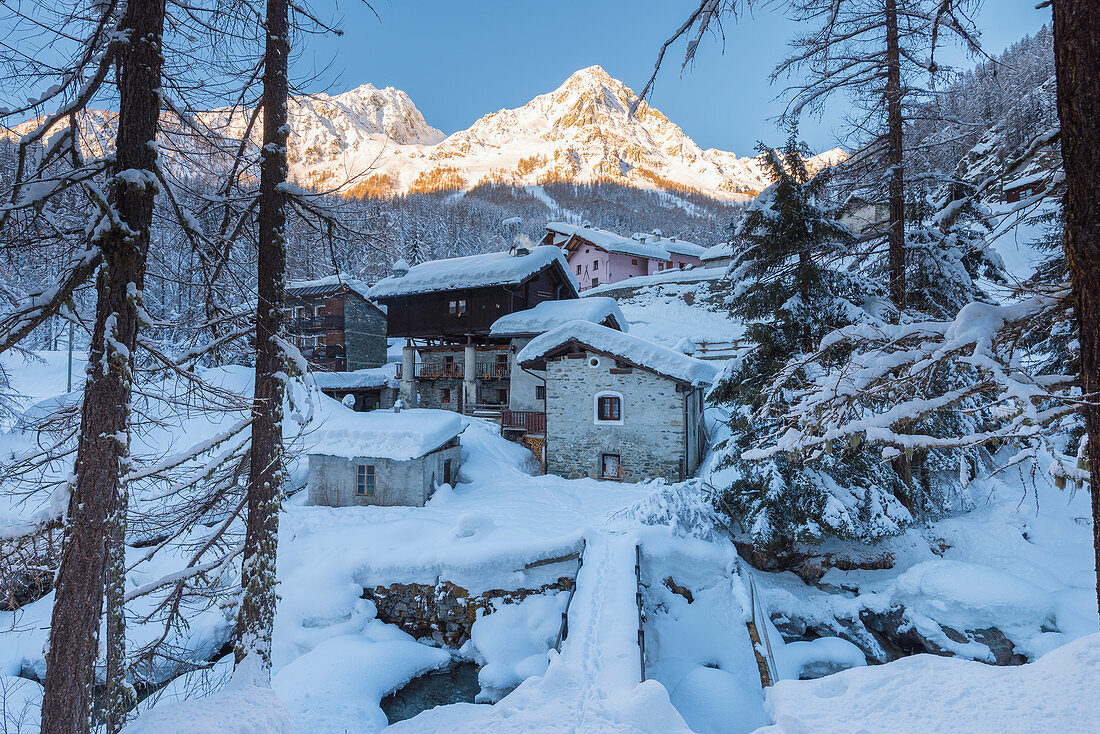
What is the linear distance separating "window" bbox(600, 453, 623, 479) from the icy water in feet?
28.9

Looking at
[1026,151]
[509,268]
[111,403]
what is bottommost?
[111,403]

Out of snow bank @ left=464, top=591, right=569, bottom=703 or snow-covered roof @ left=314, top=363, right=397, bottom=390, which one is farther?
snow-covered roof @ left=314, top=363, right=397, bottom=390

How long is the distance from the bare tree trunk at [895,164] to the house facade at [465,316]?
17584mm

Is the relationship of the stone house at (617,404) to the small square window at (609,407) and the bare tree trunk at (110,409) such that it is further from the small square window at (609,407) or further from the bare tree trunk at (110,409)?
the bare tree trunk at (110,409)

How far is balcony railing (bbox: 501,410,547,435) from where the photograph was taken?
20459 millimetres

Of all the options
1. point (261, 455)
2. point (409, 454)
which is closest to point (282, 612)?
point (409, 454)

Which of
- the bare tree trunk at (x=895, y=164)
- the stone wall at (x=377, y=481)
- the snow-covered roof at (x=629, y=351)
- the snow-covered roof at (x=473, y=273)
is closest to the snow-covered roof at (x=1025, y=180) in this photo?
the bare tree trunk at (x=895, y=164)

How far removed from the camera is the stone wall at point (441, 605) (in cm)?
1145

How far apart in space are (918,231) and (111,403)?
12.5 m

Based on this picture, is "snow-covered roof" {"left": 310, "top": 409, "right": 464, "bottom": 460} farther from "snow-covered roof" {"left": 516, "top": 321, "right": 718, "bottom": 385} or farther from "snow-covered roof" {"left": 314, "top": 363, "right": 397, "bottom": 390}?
"snow-covered roof" {"left": 314, "top": 363, "right": 397, "bottom": 390}

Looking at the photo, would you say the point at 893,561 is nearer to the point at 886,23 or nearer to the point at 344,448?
the point at 886,23

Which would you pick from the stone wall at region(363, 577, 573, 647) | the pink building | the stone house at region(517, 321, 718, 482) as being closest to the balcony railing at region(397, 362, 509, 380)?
the stone house at region(517, 321, 718, 482)

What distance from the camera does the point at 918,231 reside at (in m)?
9.48

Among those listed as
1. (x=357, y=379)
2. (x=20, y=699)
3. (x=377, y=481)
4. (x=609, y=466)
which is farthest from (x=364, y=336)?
(x=20, y=699)
